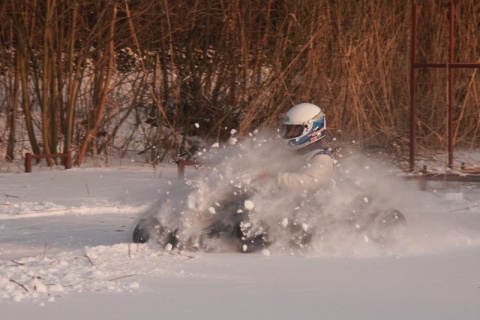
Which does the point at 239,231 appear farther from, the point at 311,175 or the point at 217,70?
the point at 217,70

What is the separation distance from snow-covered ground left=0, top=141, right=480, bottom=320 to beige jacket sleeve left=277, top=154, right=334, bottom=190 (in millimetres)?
542

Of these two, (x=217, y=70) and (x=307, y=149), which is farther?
(x=217, y=70)

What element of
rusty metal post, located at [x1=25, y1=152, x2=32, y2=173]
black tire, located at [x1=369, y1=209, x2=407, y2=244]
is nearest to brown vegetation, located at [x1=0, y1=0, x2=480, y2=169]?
rusty metal post, located at [x1=25, y1=152, x2=32, y2=173]

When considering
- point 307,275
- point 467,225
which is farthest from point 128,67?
point 307,275

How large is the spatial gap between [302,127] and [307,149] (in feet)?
0.68

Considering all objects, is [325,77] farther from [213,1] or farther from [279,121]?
[213,1]

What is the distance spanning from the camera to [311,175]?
877cm

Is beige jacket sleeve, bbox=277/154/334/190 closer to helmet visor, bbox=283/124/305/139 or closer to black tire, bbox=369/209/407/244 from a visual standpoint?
helmet visor, bbox=283/124/305/139

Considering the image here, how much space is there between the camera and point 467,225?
1024 centimetres

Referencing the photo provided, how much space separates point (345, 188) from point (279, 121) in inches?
280

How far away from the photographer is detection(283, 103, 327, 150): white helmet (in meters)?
9.05

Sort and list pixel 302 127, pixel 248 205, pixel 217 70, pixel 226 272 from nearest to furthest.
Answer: pixel 226 272 < pixel 248 205 < pixel 302 127 < pixel 217 70

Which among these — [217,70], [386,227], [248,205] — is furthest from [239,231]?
[217,70]

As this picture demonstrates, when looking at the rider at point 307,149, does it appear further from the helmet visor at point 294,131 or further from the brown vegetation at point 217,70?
the brown vegetation at point 217,70
